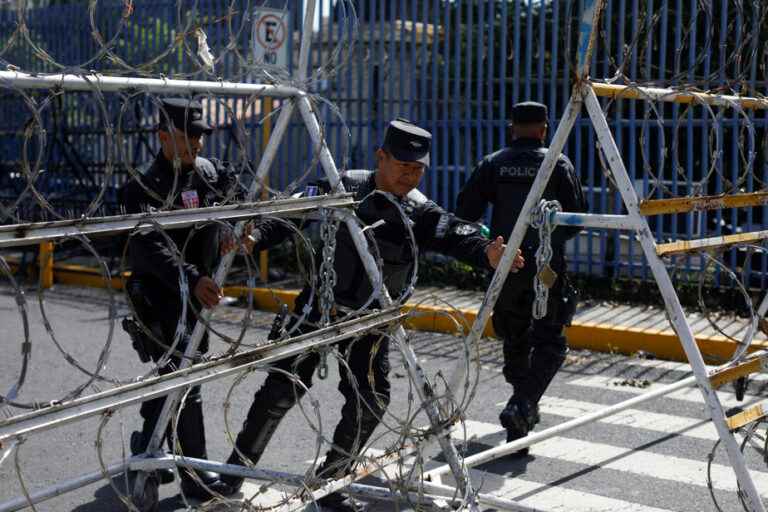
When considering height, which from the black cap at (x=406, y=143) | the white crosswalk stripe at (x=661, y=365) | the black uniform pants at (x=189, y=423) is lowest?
the white crosswalk stripe at (x=661, y=365)

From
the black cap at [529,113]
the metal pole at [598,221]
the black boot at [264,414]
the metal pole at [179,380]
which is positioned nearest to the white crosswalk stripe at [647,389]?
the black cap at [529,113]

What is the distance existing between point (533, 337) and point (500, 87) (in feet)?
16.5

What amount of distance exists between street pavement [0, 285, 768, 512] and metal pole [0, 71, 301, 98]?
109 centimetres

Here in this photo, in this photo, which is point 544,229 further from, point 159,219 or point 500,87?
point 500,87

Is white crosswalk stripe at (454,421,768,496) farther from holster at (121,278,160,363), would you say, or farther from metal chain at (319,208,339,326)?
metal chain at (319,208,339,326)

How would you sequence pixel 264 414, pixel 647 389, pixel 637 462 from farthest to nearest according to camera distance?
pixel 647 389 → pixel 637 462 → pixel 264 414

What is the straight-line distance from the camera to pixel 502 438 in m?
6.09

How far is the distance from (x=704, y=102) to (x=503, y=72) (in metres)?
6.19

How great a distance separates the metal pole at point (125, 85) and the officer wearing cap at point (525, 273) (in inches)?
85.2

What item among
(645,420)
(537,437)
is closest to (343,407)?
(537,437)

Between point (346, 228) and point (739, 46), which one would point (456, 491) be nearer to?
point (346, 228)

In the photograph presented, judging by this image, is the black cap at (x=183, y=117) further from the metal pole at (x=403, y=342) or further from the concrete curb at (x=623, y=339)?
the concrete curb at (x=623, y=339)

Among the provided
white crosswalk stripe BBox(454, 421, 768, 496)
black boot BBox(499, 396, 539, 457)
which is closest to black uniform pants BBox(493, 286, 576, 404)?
black boot BBox(499, 396, 539, 457)

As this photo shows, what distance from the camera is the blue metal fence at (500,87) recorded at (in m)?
9.34
